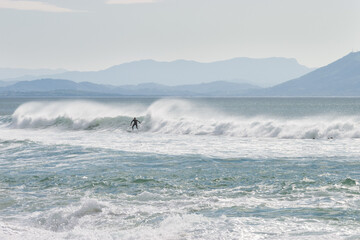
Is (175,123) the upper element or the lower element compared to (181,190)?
lower

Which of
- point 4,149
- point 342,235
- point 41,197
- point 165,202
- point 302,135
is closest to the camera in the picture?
point 342,235

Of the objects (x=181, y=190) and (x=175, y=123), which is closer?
(x=181, y=190)

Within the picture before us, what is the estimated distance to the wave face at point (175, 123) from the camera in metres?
39.9

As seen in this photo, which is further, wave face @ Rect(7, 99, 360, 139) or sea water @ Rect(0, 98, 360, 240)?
wave face @ Rect(7, 99, 360, 139)

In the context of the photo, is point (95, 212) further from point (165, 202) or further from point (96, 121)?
point (96, 121)

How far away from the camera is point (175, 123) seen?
1989 inches

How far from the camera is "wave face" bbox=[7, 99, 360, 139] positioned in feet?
131

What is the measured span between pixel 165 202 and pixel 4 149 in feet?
63.6

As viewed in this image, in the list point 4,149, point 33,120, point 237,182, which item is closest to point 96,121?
point 33,120

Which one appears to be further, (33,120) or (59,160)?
(33,120)

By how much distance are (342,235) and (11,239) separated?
26.0ft

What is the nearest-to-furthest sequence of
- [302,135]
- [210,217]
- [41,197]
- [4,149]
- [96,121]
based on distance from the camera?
[210,217] < [41,197] < [4,149] < [302,135] < [96,121]

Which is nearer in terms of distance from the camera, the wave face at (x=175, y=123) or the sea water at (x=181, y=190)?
the sea water at (x=181, y=190)

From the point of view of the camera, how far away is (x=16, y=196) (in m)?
17.4
